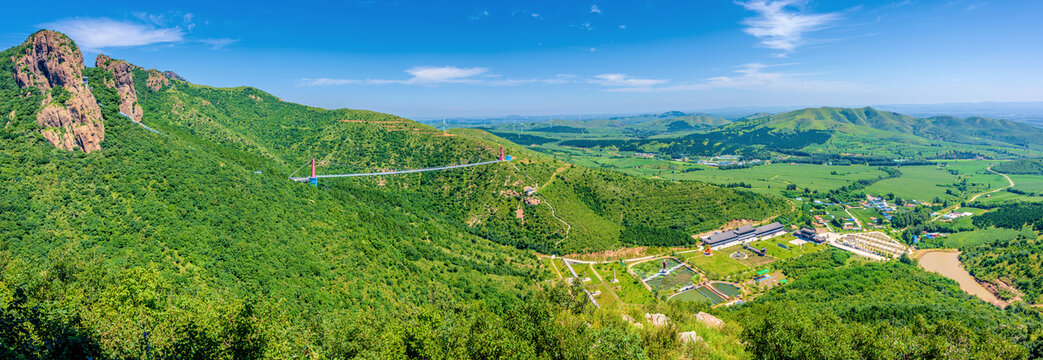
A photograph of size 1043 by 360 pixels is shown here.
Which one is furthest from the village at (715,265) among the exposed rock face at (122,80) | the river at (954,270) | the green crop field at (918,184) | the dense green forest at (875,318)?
the exposed rock face at (122,80)

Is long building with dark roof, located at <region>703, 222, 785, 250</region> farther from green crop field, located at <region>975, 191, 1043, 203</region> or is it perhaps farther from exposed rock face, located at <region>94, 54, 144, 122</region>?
exposed rock face, located at <region>94, 54, 144, 122</region>

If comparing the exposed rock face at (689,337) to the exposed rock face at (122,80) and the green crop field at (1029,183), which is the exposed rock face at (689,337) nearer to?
the exposed rock face at (122,80)

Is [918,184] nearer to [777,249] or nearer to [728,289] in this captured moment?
[777,249]

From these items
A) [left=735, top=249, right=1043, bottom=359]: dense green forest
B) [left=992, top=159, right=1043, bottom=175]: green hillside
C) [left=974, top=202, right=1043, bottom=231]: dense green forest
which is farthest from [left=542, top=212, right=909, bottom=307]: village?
[left=992, top=159, right=1043, bottom=175]: green hillside

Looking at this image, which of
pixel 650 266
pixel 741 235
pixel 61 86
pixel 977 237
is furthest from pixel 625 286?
pixel 61 86

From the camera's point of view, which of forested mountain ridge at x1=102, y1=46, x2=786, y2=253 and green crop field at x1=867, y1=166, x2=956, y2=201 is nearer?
forested mountain ridge at x1=102, y1=46, x2=786, y2=253

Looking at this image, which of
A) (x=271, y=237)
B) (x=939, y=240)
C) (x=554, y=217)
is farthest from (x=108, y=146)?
(x=939, y=240)
